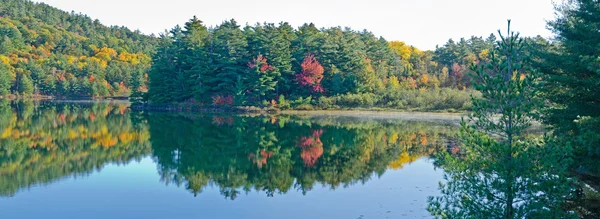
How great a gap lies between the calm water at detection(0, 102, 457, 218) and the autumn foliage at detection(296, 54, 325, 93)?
18.3m

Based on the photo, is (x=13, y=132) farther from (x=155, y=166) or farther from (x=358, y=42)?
(x=358, y=42)

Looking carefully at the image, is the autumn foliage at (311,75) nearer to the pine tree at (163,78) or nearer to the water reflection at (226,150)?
the water reflection at (226,150)

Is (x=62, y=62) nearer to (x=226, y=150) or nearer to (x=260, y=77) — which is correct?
(x=260, y=77)

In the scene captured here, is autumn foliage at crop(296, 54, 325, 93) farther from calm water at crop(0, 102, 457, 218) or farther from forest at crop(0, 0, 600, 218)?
calm water at crop(0, 102, 457, 218)

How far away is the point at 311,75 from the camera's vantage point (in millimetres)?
54094

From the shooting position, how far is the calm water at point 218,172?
13953 mm

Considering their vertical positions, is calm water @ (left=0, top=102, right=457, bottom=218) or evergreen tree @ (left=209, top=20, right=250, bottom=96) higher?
evergreen tree @ (left=209, top=20, right=250, bottom=96)

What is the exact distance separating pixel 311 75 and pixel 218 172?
35.6m

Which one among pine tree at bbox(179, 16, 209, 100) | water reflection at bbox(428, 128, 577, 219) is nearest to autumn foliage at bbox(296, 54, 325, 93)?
pine tree at bbox(179, 16, 209, 100)

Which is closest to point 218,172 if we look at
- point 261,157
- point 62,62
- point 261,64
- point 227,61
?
point 261,157

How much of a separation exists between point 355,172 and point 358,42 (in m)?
46.1

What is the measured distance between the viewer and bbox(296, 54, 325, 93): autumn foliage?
53656 mm

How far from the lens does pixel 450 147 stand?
25.2m

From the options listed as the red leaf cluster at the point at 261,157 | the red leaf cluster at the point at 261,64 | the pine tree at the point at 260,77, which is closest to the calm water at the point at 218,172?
the red leaf cluster at the point at 261,157
